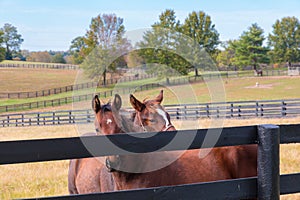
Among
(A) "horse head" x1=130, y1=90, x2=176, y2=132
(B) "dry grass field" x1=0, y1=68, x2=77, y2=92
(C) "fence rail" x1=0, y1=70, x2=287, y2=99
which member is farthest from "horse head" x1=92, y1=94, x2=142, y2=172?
(B) "dry grass field" x1=0, y1=68, x2=77, y2=92

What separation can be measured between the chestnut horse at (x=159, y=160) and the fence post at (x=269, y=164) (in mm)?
1035

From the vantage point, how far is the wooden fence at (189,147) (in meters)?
2.37

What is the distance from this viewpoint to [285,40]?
7419cm

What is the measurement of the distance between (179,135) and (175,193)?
1.35ft

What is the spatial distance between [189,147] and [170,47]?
3.12 m

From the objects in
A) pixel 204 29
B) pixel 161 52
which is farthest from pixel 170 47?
pixel 204 29

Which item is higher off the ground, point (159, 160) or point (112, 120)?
point (112, 120)

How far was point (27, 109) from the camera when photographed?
39812 mm

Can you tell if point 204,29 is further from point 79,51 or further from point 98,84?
point 98,84

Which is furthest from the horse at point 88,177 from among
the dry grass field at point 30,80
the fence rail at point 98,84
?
the dry grass field at point 30,80

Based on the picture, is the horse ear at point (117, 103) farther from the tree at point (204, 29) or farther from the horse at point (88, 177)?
the tree at point (204, 29)

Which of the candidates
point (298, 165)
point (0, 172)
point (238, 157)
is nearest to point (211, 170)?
point (238, 157)

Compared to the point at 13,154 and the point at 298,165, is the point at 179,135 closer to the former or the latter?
the point at 13,154

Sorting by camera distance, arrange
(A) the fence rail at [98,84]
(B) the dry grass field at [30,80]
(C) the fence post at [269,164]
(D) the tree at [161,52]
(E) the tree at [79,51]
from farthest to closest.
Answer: (B) the dry grass field at [30,80], (E) the tree at [79,51], (D) the tree at [161,52], (A) the fence rail at [98,84], (C) the fence post at [269,164]
